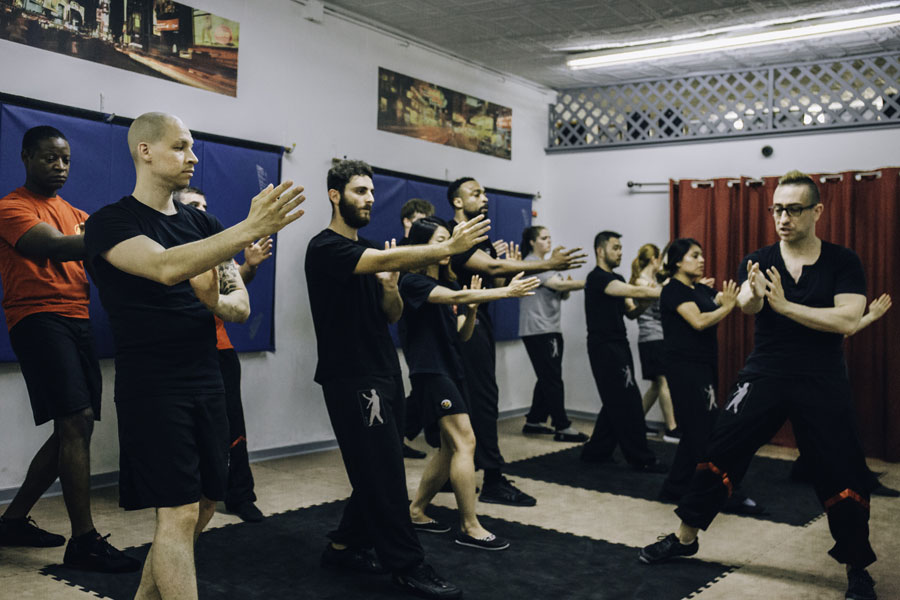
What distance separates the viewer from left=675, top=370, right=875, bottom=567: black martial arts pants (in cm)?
305

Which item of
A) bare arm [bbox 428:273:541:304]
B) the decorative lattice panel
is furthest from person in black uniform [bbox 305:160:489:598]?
the decorative lattice panel

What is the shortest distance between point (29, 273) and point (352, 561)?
194 cm

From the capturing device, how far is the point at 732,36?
246 inches

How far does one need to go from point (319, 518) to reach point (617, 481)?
2050mm

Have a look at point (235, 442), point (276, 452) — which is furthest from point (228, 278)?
point (276, 452)

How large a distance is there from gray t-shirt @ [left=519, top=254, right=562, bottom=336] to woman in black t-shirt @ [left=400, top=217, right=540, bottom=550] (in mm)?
2782

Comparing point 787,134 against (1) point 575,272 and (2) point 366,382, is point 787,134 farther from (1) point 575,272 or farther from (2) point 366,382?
(2) point 366,382

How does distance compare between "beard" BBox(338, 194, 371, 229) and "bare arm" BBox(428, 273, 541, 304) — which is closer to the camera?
"beard" BBox(338, 194, 371, 229)

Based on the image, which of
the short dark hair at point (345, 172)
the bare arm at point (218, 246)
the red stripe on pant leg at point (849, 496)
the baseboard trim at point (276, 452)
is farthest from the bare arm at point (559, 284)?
the bare arm at point (218, 246)

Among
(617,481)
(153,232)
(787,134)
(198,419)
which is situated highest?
(787,134)

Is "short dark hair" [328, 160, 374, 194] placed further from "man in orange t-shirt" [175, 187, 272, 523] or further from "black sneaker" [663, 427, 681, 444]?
"black sneaker" [663, 427, 681, 444]

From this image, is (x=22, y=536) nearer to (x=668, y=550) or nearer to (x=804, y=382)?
(x=668, y=550)

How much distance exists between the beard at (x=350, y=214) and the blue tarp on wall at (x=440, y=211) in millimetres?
1900

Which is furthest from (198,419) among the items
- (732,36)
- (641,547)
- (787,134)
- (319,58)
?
(787,134)
